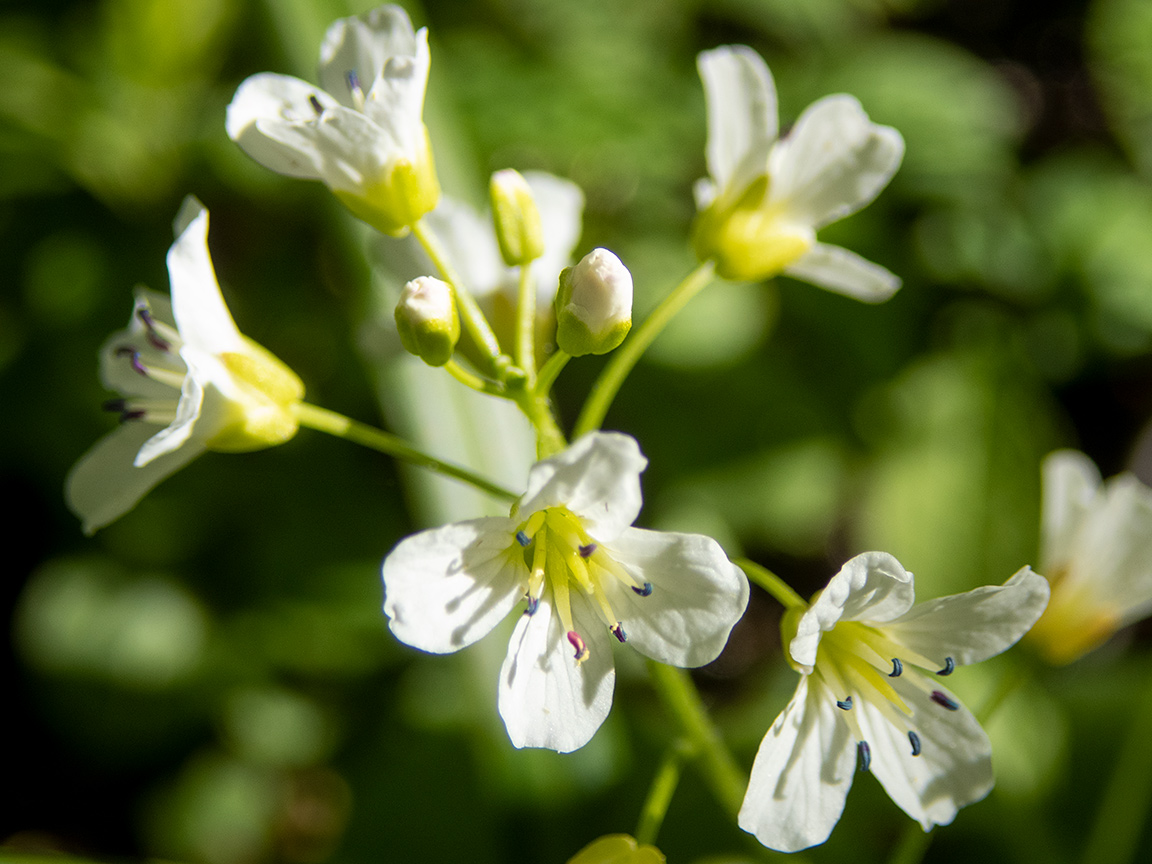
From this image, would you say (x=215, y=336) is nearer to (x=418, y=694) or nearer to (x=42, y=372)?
(x=418, y=694)

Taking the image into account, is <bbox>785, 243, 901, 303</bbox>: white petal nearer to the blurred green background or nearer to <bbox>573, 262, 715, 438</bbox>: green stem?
<bbox>573, 262, 715, 438</bbox>: green stem

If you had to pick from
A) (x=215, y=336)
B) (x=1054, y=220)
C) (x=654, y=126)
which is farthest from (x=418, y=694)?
(x=1054, y=220)

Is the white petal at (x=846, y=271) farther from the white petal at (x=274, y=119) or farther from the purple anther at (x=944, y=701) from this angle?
the white petal at (x=274, y=119)

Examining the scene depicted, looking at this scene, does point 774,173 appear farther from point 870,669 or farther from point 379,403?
point 379,403

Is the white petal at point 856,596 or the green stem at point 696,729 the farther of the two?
the green stem at point 696,729

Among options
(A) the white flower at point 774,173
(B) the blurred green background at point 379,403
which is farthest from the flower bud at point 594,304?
(B) the blurred green background at point 379,403

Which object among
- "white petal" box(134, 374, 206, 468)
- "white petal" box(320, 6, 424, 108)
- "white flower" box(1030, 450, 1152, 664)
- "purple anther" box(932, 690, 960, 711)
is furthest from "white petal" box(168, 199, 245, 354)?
"white flower" box(1030, 450, 1152, 664)

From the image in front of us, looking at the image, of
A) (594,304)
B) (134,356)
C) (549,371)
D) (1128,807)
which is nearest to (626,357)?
(549,371)
